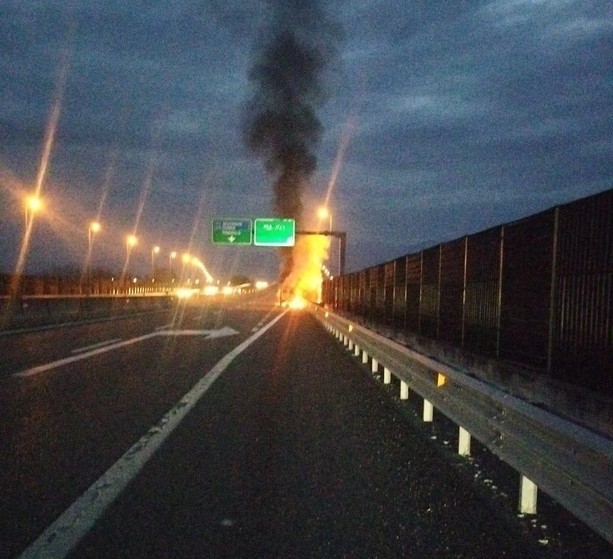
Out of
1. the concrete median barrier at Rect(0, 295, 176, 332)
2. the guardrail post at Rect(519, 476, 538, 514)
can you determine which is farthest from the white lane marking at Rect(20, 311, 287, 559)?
the concrete median barrier at Rect(0, 295, 176, 332)

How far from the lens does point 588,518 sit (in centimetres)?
502

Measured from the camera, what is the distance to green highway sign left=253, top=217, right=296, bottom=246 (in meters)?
60.8

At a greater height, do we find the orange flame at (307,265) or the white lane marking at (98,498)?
the orange flame at (307,265)

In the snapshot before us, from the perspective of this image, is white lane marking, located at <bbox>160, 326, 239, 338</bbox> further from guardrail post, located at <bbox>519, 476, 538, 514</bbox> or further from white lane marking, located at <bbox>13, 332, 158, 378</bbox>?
guardrail post, located at <bbox>519, 476, 538, 514</bbox>

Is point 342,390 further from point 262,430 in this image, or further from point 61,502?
point 61,502

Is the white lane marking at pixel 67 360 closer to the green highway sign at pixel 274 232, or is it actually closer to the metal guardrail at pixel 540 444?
the metal guardrail at pixel 540 444

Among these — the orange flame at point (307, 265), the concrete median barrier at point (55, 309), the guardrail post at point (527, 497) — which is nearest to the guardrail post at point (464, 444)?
the guardrail post at point (527, 497)

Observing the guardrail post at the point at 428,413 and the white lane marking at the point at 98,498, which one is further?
the guardrail post at the point at 428,413

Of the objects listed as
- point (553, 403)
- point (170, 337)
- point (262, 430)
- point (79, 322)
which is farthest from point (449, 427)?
point (79, 322)

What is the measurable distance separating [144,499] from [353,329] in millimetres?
14813

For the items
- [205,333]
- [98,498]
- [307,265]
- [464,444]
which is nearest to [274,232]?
[307,265]

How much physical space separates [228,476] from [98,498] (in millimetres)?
1309

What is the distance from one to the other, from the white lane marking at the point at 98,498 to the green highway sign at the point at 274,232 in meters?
49.1

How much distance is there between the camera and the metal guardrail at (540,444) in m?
4.90
